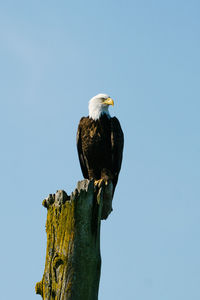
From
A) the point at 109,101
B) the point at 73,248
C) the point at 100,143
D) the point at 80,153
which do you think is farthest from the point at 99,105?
the point at 73,248

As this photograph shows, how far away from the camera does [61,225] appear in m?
4.09

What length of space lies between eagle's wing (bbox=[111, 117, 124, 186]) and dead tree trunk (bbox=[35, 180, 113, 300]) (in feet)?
12.5

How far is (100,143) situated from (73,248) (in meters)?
4.24

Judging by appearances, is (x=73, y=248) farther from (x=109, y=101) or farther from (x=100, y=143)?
(x=109, y=101)

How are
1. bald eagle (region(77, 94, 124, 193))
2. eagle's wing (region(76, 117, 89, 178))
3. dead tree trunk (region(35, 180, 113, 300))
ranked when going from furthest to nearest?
eagle's wing (region(76, 117, 89, 178))
bald eagle (region(77, 94, 124, 193))
dead tree trunk (region(35, 180, 113, 300))

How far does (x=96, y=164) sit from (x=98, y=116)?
0.84 metres

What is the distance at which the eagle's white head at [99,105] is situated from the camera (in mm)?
8367

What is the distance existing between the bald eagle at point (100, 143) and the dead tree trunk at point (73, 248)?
3738 mm

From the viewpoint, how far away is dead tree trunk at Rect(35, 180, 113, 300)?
3.88m

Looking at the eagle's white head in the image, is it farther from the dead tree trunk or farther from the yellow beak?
the dead tree trunk

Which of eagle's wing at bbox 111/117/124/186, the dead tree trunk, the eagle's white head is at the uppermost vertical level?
the eagle's white head

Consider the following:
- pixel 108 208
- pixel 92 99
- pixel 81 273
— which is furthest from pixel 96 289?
pixel 92 99

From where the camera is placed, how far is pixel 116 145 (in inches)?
319

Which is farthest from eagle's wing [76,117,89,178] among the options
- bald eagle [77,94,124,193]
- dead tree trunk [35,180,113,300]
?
dead tree trunk [35,180,113,300]
